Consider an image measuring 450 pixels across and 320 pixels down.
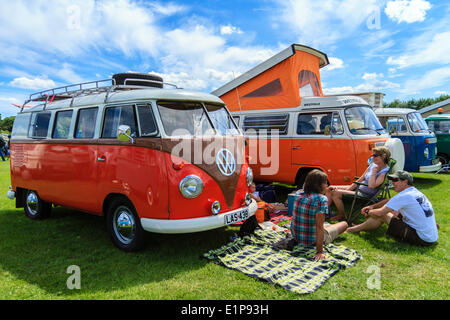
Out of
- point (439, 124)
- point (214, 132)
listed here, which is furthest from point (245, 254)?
point (439, 124)

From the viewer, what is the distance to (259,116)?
28.1 ft

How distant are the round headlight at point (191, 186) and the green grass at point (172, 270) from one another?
99 cm

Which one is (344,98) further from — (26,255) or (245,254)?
(26,255)

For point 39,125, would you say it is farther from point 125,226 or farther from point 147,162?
point 147,162

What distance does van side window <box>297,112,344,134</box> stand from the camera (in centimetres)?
710

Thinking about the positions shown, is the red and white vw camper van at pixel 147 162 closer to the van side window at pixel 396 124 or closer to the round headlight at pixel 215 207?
the round headlight at pixel 215 207

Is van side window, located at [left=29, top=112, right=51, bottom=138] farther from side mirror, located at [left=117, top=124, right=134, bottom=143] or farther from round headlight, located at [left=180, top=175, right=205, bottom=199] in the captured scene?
round headlight, located at [left=180, top=175, right=205, bottom=199]

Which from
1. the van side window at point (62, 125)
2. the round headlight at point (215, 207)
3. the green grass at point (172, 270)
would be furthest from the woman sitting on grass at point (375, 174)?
the van side window at point (62, 125)

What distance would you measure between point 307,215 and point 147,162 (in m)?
2.39

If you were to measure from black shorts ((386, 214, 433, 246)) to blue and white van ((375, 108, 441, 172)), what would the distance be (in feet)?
18.4

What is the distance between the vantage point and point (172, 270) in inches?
164

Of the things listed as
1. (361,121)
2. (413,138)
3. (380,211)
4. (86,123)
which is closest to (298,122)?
(361,121)

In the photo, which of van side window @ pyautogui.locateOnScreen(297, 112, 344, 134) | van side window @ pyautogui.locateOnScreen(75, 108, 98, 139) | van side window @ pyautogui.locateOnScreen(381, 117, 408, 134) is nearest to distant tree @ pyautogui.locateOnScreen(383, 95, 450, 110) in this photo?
van side window @ pyautogui.locateOnScreen(381, 117, 408, 134)
